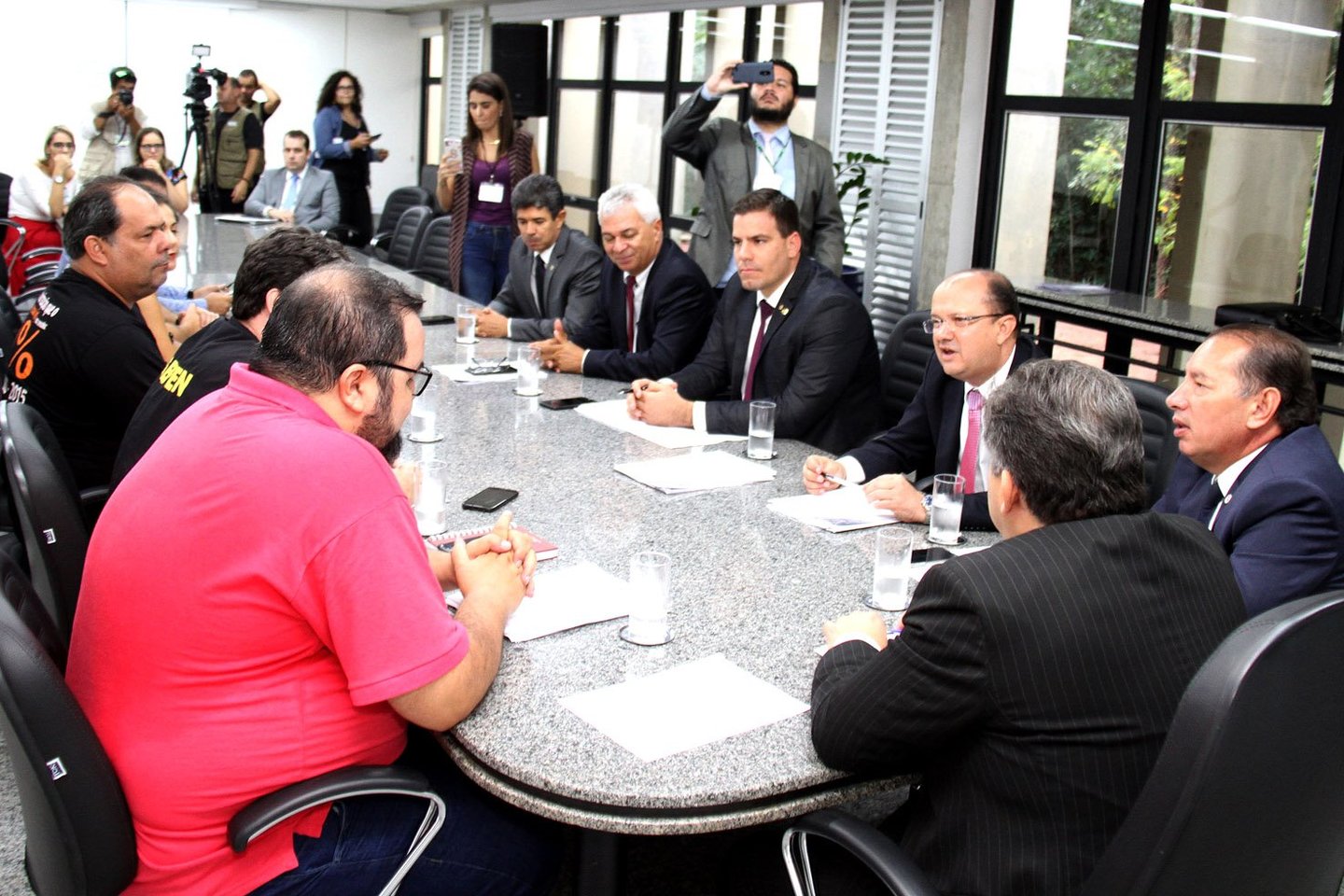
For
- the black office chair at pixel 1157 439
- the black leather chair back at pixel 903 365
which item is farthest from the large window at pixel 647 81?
the black office chair at pixel 1157 439

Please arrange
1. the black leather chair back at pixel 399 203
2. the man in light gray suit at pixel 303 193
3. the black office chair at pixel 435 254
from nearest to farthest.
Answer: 1. the black office chair at pixel 435 254
2. the man in light gray suit at pixel 303 193
3. the black leather chair back at pixel 399 203

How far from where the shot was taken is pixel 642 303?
14.1ft

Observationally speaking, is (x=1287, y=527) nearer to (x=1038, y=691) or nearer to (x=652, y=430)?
(x=1038, y=691)

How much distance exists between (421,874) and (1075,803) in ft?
2.91

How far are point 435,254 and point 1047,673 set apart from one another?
235 inches

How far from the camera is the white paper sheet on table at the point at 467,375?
380 cm

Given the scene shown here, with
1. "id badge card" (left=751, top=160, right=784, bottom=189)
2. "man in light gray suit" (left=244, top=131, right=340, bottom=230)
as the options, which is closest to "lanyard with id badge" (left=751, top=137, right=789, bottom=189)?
"id badge card" (left=751, top=160, right=784, bottom=189)

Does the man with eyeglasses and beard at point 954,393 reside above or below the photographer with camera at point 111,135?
below

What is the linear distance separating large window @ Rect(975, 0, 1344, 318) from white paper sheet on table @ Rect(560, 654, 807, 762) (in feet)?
12.2

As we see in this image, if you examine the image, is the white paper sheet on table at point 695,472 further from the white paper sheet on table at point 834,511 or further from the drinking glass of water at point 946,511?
the drinking glass of water at point 946,511

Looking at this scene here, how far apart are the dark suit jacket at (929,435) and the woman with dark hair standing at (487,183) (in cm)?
333

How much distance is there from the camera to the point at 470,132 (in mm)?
6430

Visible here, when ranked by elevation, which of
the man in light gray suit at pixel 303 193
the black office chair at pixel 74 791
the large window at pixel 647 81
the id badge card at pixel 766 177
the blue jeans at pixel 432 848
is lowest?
the blue jeans at pixel 432 848

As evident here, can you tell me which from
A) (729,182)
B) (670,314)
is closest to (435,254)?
(729,182)
